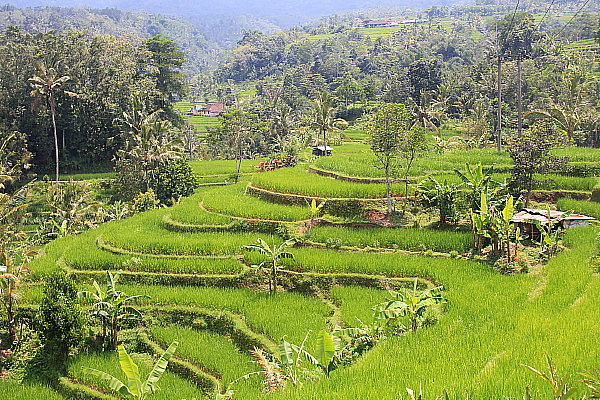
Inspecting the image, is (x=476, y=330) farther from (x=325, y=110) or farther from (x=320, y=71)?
(x=320, y=71)

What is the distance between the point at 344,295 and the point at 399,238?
2.33 metres

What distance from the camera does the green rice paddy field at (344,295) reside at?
6.51 m

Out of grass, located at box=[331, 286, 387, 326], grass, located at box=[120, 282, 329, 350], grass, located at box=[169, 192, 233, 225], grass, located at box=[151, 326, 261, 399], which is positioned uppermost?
grass, located at box=[169, 192, 233, 225]

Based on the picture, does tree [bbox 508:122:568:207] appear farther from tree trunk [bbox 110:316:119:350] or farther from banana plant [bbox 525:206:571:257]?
tree trunk [bbox 110:316:119:350]

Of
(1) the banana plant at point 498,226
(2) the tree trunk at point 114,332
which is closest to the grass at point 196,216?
(2) the tree trunk at point 114,332

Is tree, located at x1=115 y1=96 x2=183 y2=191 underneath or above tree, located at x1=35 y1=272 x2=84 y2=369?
above

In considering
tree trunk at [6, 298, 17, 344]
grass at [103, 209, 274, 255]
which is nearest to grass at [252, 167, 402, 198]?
grass at [103, 209, 274, 255]

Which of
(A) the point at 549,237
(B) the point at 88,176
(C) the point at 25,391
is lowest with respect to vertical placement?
(C) the point at 25,391

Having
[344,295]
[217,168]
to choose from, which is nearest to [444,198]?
[344,295]

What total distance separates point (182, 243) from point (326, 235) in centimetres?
357

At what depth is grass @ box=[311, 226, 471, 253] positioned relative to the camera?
39.0ft

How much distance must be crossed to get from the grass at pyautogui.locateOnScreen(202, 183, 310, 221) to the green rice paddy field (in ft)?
0.13

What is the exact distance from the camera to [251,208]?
48.3 feet

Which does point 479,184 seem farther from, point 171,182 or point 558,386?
point 171,182
